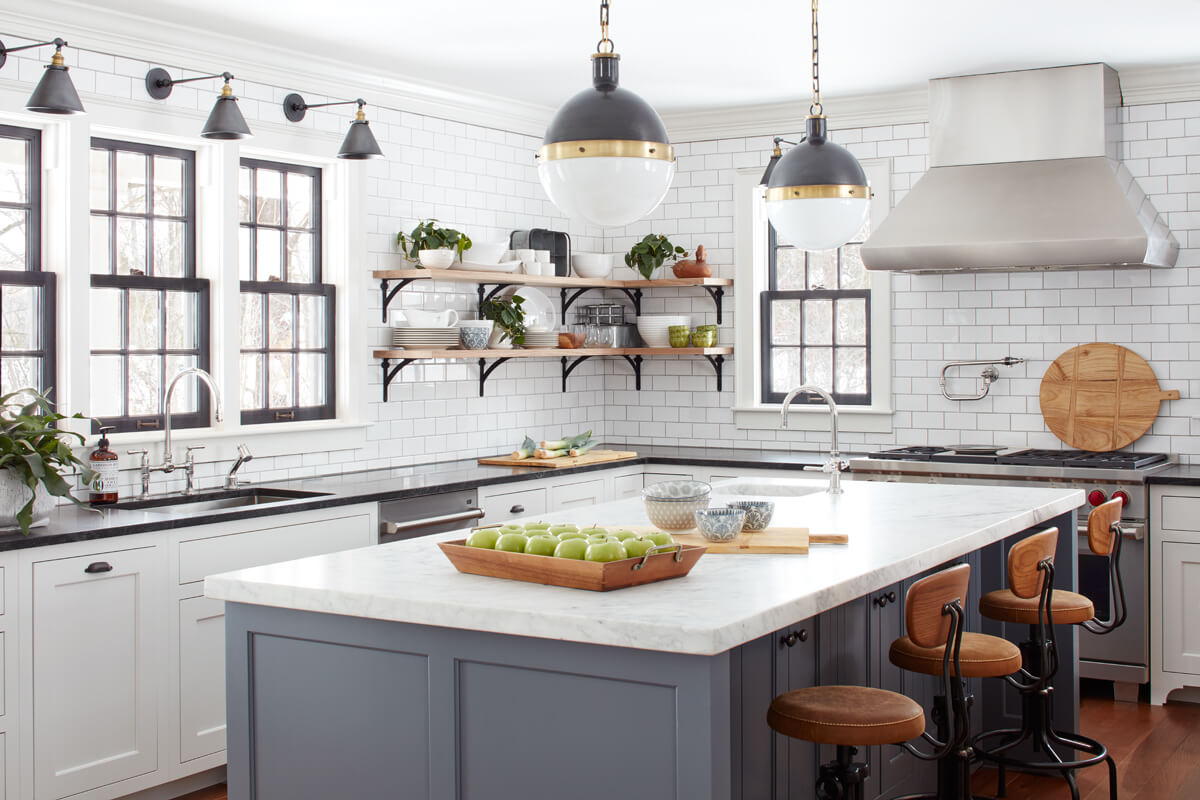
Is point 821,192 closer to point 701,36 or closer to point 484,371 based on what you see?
point 701,36

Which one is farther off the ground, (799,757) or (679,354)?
(679,354)

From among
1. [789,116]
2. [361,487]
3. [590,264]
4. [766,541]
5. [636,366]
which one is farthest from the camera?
[636,366]

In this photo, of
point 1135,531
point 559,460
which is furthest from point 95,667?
point 1135,531

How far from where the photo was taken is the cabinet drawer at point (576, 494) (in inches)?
236

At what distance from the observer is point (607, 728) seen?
2.40 meters

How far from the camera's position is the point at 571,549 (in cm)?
269

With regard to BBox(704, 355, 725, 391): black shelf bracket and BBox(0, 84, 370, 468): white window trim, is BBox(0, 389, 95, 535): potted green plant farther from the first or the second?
BBox(704, 355, 725, 391): black shelf bracket

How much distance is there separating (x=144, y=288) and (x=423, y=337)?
52.8 inches

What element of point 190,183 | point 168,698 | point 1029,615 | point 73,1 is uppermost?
point 73,1

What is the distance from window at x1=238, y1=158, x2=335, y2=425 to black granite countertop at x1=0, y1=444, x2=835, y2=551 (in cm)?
40

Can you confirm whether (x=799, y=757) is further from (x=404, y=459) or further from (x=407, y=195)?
(x=407, y=195)

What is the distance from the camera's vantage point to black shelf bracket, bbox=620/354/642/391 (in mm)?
7281

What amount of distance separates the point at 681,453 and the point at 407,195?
6.57ft

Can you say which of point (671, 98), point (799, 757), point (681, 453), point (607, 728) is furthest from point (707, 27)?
point (607, 728)
